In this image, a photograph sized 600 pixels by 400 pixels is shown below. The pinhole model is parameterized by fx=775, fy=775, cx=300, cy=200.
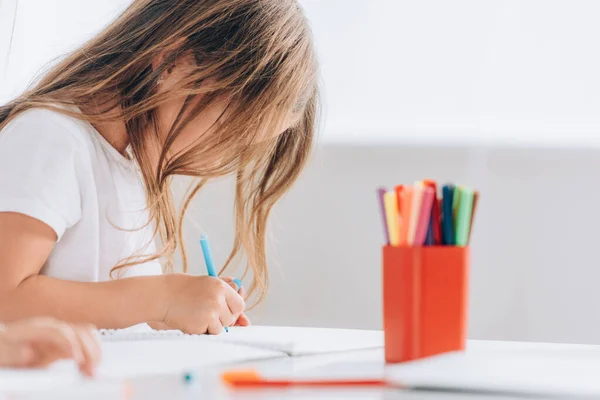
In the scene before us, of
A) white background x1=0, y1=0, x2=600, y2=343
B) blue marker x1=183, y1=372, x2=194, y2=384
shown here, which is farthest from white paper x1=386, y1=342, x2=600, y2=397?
white background x1=0, y1=0, x2=600, y2=343

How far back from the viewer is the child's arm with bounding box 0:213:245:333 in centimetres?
66

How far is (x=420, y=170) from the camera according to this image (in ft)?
4.43

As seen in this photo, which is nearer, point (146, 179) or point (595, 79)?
point (146, 179)

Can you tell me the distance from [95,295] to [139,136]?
0.22 m

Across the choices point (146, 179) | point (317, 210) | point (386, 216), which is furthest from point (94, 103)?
point (317, 210)

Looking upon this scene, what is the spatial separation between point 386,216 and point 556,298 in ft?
2.88

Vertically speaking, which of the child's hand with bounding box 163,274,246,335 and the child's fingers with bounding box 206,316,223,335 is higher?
the child's hand with bounding box 163,274,246,335

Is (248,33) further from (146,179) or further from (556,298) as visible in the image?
(556,298)

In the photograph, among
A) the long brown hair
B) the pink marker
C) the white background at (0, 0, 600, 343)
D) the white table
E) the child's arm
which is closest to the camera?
the white table

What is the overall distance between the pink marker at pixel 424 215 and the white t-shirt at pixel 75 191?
1.13ft

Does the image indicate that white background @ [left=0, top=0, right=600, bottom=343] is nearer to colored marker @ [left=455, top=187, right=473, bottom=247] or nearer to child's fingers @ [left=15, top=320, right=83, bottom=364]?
colored marker @ [left=455, top=187, right=473, bottom=247]

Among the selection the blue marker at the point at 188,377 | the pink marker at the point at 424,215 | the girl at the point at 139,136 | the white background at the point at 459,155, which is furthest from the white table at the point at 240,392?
the white background at the point at 459,155

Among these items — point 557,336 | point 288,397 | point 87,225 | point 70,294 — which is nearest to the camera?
point 288,397

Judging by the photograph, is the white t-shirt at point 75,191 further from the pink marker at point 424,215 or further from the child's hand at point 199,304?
the pink marker at point 424,215
